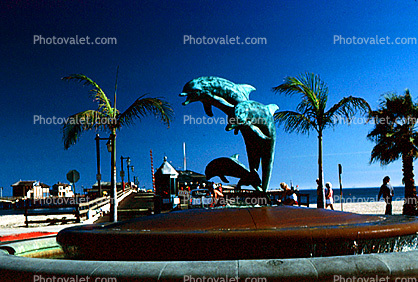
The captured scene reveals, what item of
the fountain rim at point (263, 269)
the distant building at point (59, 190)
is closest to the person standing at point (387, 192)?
the fountain rim at point (263, 269)

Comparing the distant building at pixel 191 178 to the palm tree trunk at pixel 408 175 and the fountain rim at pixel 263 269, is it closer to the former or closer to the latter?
the palm tree trunk at pixel 408 175

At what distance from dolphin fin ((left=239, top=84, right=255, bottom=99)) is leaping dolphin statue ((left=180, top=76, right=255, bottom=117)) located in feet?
0.47

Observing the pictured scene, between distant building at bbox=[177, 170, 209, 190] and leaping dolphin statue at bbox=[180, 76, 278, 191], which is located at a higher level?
leaping dolphin statue at bbox=[180, 76, 278, 191]

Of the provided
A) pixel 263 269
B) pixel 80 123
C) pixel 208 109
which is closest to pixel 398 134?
pixel 208 109

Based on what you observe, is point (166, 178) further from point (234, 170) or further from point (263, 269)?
point (263, 269)

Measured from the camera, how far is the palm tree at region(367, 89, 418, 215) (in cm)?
1745

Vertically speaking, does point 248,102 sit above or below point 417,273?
above

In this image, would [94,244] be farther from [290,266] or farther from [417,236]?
[417,236]

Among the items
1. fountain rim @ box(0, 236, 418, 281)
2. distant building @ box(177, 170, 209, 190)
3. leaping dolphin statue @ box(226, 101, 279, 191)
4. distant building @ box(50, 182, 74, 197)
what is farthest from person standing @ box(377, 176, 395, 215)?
distant building @ box(50, 182, 74, 197)

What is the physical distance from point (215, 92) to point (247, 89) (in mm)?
1093

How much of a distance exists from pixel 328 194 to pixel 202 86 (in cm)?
746

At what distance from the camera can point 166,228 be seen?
3307 millimetres

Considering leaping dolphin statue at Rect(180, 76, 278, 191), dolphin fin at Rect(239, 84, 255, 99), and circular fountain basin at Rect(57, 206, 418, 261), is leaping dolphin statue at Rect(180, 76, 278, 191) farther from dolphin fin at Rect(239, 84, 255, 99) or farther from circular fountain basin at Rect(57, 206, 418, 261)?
circular fountain basin at Rect(57, 206, 418, 261)

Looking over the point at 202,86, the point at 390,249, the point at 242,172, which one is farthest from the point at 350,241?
the point at 202,86
